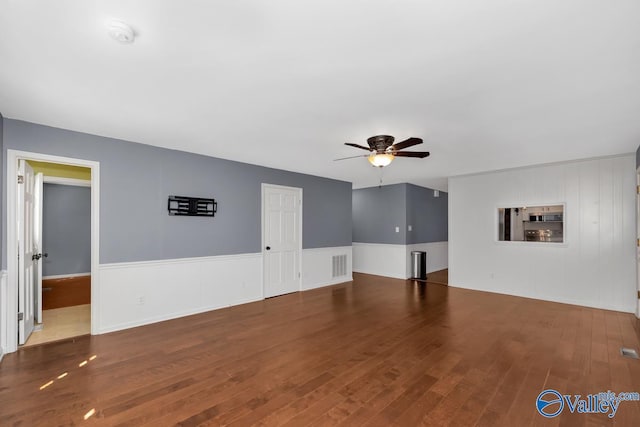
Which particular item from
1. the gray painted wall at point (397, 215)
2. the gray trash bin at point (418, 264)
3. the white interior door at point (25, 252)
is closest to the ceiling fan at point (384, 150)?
the white interior door at point (25, 252)

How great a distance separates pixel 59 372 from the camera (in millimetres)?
2846

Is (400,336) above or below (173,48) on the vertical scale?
below

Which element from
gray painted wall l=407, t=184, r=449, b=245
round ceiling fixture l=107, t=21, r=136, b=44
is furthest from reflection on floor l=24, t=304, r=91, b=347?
gray painted wall l=407, t=184, r=449, b=245

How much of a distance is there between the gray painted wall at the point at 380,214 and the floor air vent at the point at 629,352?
457 cm

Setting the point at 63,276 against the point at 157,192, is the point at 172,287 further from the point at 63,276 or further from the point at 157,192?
the point at 63,276

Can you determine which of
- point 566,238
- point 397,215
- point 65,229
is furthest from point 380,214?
point 65,229

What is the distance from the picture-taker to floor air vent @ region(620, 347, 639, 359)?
3.18 meters

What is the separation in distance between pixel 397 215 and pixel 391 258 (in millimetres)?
1162

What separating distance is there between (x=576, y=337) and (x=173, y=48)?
5235 millimetres

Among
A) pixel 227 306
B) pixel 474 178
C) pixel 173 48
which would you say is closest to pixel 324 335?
pixel 227 306

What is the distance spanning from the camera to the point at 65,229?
7.36 meters

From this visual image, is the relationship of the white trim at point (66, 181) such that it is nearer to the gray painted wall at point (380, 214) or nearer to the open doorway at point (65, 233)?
the open doorway at point (65, 233)

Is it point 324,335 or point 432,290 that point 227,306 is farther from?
point 432,290

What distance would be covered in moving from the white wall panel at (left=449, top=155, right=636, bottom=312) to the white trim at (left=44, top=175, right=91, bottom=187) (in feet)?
28.1
